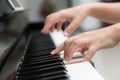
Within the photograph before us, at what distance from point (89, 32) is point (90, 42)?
4 centimetres

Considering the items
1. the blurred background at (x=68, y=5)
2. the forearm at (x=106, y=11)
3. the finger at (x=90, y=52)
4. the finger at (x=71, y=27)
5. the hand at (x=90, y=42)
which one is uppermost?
the blurred background at (x=68, y=5)

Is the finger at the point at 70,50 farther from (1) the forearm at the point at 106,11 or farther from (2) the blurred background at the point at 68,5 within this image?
(2) the blurred background at the point at 68,5

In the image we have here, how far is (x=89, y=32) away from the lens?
73 centimetres

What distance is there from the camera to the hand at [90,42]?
2.20 feet

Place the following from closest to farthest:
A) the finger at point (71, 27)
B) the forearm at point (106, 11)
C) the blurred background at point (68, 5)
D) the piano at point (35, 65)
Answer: the piano at point (35, 65), the finger at point (71, 27), the forearm at point (106, 11), the blurred background at point (68, 5)

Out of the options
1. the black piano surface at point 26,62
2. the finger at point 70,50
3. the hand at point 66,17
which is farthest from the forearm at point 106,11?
the finger at point 70,50

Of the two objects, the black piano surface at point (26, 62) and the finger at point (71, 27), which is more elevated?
the finger at point (71, 27)

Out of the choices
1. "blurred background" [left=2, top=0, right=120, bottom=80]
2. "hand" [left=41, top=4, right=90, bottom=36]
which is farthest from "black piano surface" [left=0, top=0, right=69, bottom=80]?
"blurred background" [left=2, top=0, right=120, bottom=80]

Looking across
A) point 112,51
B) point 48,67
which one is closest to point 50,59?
point 48,67

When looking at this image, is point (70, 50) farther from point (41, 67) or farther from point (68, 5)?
point (68, 5)

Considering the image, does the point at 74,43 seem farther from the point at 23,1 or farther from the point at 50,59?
the point at 23,1

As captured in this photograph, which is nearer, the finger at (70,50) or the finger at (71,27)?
the finger at (70,50)

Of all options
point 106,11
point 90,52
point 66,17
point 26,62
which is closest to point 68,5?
point 106,11

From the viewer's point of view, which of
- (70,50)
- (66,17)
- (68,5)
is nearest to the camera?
(70,50)
